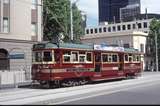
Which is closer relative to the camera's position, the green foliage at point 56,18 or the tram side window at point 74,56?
the tram side window at point 74,56

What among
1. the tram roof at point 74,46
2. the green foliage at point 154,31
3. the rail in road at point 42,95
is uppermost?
the green foliage at point 154,31

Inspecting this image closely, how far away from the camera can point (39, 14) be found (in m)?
47.8

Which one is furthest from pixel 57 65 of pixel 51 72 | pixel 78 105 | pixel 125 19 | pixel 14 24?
pixel 125 19

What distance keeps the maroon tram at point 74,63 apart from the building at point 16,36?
8.31m

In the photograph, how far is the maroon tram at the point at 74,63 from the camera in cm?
2917

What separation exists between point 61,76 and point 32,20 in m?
18.6

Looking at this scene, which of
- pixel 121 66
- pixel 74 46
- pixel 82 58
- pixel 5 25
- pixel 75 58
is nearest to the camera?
pixel 74 46

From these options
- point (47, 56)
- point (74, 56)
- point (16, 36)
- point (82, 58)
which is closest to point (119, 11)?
point (16, 36)

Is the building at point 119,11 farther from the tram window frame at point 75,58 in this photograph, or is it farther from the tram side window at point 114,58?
the tram window frame at point 75,58

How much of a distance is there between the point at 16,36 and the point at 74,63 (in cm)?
1406

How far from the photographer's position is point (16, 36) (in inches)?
1706

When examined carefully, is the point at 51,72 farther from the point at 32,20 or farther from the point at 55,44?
the point at 32,20

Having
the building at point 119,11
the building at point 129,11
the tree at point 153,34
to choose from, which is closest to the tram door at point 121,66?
the tree at point 153,34

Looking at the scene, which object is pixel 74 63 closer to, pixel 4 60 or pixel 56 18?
pixel 4 60
